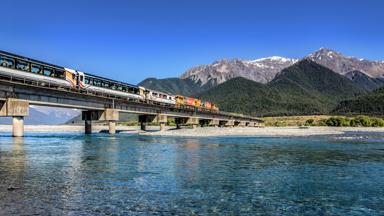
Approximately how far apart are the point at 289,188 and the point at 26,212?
12.8 metres

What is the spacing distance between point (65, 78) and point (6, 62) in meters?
14.6

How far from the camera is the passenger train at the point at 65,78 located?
5803 centimetres

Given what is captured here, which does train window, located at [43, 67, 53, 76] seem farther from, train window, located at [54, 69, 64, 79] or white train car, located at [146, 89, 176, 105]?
white train car, located at [146, 89, 176, 105]

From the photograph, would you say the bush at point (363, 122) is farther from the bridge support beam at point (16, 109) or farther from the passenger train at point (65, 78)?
the bridge support beam at point (16, 109)

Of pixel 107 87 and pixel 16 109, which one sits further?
pixel 107 87

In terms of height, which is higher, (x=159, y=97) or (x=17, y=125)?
(x=159, y=97)

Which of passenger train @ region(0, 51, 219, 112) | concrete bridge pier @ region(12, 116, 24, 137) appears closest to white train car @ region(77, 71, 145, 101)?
passenger train @ region(0, 51, 219, 112)

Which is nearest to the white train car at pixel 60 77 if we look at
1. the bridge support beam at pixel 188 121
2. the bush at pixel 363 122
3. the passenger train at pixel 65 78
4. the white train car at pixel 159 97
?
the passenger train at pixel 65 78

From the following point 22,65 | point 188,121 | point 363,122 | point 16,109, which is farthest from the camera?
point 363,122

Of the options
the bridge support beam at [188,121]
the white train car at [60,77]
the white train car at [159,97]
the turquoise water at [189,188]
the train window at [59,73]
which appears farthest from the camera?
the bridge support beam at [188,121]

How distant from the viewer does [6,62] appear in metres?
57.4

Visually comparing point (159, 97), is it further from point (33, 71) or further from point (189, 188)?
point (189, 188)

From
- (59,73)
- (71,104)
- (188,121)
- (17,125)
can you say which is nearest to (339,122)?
(188,121)

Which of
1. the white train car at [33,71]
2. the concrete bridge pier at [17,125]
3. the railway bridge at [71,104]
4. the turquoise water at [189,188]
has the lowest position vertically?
the turquoise water at [189,188]
